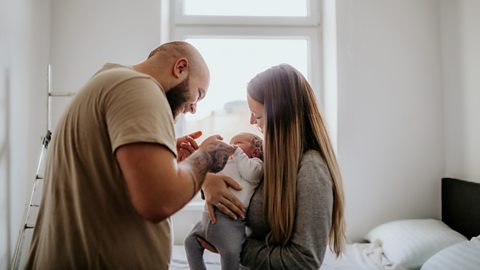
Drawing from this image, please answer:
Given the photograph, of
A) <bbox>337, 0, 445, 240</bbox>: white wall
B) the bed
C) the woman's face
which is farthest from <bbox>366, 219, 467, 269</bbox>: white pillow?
the woman's face

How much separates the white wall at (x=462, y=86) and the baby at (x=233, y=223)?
1579mm

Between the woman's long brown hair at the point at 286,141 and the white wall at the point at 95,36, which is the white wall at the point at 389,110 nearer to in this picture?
the woman's long brown hair at the point at 286,141

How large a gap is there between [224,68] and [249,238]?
1.74 m

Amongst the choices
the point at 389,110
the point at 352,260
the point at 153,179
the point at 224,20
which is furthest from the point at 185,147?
the point at 389,110

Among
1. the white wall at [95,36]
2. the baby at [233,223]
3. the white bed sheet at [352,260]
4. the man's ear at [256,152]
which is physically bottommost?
the white bed sheet at [352,260]

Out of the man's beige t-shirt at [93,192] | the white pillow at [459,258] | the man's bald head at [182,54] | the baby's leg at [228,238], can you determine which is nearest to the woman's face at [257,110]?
the man's bald head at [182,54]

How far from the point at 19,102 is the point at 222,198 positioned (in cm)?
140

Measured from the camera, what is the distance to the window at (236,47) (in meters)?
2.61

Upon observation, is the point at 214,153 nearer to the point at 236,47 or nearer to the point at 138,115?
the point at 138,115

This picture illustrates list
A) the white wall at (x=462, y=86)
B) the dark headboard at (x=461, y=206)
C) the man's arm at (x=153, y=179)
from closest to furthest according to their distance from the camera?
1. the man's arm at (x=153, y=179)
2. the dark headboard at (x=461, y=206)
3. the white wall at (x=462, y=86)

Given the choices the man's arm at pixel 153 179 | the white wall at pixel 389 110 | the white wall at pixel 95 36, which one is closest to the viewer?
the man's arm at pixel 153 179

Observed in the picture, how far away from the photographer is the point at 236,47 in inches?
105

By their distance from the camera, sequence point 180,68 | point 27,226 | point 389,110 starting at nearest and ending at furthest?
1. point 180,68
2. point 27,226
3. point 389,110

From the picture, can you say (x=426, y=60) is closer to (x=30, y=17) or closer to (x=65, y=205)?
(x=65, y=205)
